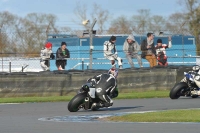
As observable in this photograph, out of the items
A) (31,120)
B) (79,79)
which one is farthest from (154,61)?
(31,120)

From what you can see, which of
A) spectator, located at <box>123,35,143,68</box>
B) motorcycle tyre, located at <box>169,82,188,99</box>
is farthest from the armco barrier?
motorcycle tyre, located at <box>169,82,188,99</box>

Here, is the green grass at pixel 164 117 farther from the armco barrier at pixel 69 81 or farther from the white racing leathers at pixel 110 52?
the white racing leathers at pixel 110 52

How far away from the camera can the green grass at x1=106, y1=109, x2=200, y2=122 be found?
44.3ft

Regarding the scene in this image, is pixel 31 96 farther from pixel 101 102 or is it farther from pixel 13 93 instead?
pixel 101 102

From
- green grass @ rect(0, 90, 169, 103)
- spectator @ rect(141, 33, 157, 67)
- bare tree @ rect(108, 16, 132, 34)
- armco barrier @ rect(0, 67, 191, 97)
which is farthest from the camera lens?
bare tree @ rect(108, 16, 132, 34)

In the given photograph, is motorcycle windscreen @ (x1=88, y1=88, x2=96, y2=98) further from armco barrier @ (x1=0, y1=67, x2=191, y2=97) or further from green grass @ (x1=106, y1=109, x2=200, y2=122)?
armco barrier @ (x1=0, y1=67, x2=191, y2=97)

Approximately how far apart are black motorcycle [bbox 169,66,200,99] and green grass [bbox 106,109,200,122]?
520cm

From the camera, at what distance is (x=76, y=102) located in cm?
1684

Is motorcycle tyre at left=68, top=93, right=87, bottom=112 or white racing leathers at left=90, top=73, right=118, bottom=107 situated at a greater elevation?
white racing leathers at left=90, top=73, right=118, bottom=107

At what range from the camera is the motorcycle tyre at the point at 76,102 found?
16.8 metres

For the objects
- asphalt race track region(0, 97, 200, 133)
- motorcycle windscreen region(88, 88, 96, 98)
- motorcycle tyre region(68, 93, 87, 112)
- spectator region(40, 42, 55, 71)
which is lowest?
asphalt race track region(0, 97, 200, 133)

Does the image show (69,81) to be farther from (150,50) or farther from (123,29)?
(123,29)

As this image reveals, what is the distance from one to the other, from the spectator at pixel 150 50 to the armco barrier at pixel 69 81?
9.36 feet

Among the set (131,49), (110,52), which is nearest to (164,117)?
(110,52)
